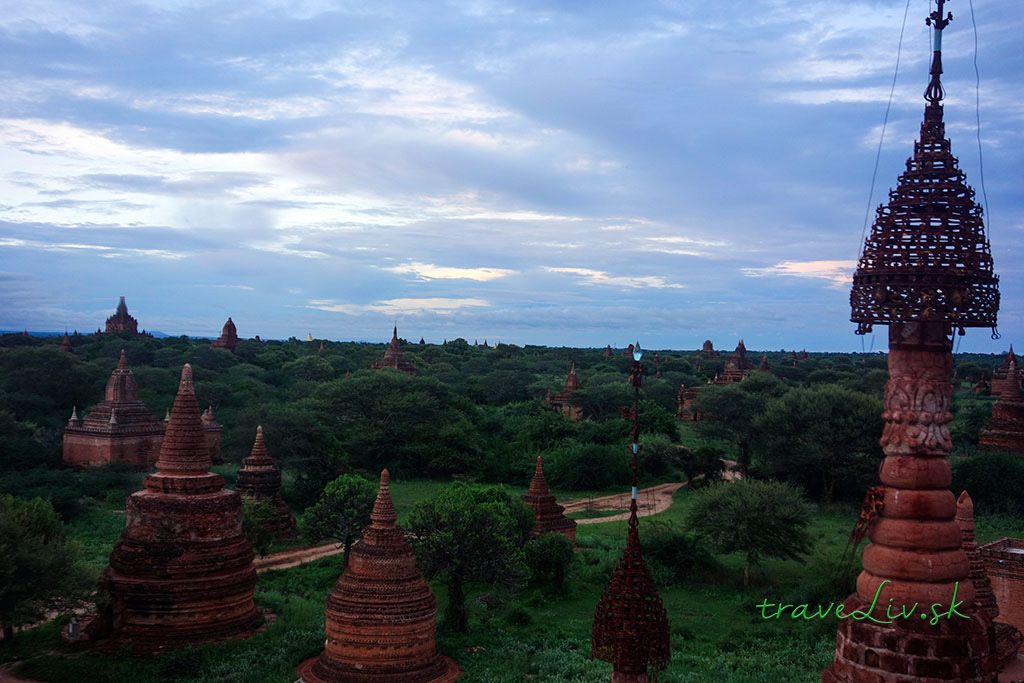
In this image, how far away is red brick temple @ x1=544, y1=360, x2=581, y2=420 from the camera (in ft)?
231

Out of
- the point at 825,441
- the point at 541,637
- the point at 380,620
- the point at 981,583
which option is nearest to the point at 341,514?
the point at 541,637

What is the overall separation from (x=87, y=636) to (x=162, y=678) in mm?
2956

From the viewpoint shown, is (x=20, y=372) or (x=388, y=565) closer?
(x=388, y=565)

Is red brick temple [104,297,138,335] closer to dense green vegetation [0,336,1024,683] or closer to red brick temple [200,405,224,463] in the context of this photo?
dense green vegetation [0,336,1024,683]

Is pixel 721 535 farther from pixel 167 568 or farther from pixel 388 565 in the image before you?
pixel 167 568

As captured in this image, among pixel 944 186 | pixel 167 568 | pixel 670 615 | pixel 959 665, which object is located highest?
pixel 944 186

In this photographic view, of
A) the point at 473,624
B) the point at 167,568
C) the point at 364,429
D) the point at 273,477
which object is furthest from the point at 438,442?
the point at 167,568

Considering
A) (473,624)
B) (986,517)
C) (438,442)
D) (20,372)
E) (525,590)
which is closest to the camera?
(473,624)

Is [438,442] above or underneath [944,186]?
underneath

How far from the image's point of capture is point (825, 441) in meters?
44.5

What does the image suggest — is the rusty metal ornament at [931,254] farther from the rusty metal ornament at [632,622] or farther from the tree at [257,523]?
the tree at [257,523]

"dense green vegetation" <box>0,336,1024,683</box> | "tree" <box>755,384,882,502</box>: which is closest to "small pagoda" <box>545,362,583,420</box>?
"dense green vegetation" <box>0,336,1024,683</box>

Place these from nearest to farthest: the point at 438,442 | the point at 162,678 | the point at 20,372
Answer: the point at 162,678
the point at 438,442
the point at 20,372

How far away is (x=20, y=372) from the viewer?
59.3m
